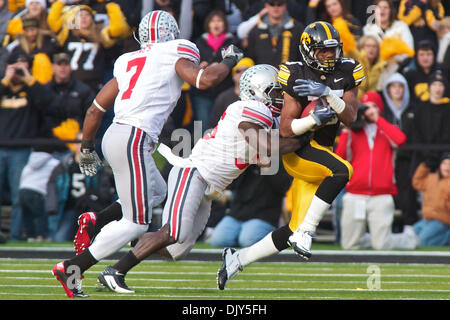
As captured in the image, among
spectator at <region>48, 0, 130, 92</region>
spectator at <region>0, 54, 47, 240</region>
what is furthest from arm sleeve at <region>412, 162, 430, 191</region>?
spectator at <region>0, 54, 47, 240</region>

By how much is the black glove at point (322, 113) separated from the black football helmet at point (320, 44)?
0.30 meters

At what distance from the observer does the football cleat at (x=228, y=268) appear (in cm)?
640

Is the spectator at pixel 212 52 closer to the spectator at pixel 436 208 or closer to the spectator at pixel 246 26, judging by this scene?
the spectator at pixel 246 26

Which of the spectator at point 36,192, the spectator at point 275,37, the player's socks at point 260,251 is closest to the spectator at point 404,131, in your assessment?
the spectator at point 275,37

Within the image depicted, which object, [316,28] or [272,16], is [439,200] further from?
[316,28]

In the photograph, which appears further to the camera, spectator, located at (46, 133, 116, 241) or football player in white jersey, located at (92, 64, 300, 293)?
spectator, located at (46, 133, 116, 241)

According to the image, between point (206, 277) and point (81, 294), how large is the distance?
1.55 meters

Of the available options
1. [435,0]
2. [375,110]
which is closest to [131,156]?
[375,110]

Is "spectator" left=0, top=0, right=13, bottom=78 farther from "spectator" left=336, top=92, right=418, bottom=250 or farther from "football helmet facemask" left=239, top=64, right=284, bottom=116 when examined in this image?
"football helmet facemask" left=239, top=64, right=284, bottom=116

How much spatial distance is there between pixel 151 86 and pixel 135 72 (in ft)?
0.50

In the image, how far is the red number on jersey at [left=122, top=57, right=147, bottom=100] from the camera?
20.7ft

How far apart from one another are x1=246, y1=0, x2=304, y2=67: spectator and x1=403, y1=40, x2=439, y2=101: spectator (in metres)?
1.24

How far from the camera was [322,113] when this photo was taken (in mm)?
6113

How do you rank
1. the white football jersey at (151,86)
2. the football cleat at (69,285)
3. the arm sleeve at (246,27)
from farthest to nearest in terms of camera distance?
the arm sleeve at (246,27), the white football jersey at (151,86), the football cleat at (69,285)
